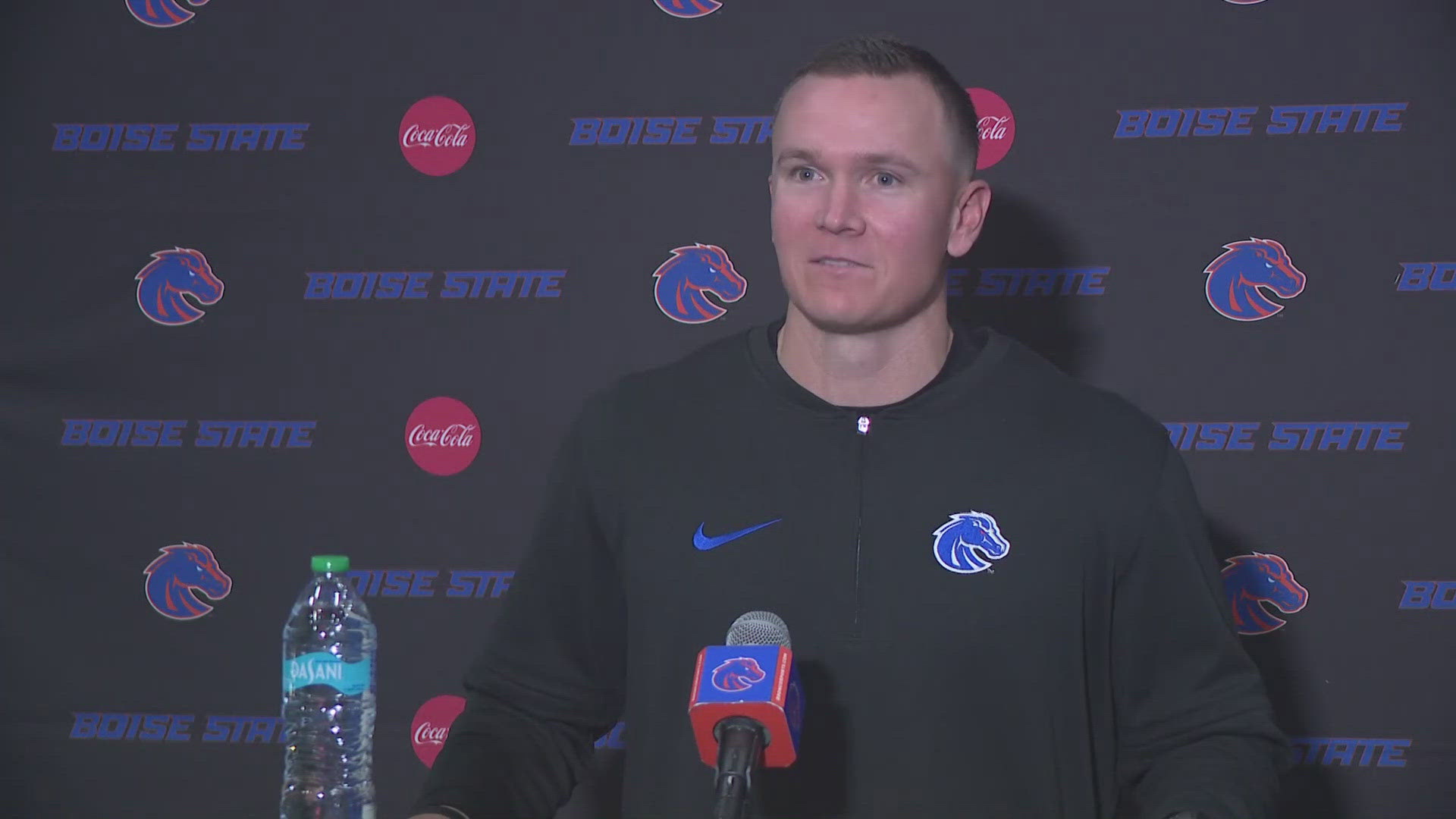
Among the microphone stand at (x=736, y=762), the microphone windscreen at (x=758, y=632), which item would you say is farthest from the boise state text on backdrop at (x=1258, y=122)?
the microphone stand at (x=736, y=762)

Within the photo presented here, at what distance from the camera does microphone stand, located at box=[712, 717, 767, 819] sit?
1098mm

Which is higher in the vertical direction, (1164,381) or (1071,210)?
(1071,210)

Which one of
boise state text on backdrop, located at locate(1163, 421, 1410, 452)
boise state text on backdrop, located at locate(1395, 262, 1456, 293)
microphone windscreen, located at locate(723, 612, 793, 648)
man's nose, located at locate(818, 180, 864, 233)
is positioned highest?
boise state text on backdrop, located at locate(1395, 262, 1456, 293)

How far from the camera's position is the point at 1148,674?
196 centimetres

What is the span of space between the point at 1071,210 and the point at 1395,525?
0.94 m

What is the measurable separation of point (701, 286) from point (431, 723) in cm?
115

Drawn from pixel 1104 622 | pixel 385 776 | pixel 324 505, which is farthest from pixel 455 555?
pixel 1104 622

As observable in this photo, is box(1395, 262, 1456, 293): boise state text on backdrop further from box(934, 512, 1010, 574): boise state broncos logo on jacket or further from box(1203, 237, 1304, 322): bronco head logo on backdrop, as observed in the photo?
box(934, 512, 1010, 574): boise state broncos logo on jacket

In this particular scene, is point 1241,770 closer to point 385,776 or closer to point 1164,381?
point 1164,381

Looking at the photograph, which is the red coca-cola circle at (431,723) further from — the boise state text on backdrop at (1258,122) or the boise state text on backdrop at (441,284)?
the boise state text on backdrop at (1258,122)

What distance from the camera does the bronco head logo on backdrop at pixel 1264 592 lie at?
279 cm

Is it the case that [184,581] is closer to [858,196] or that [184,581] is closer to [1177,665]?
[858,196]

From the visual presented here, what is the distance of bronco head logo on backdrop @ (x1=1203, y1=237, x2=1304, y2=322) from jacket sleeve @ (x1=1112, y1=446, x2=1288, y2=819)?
34.6 inches

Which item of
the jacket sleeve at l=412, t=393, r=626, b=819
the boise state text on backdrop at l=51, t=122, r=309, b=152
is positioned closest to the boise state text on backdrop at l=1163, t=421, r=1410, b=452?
the jacket sleeve at l=412, t=393, r=626, b=819
